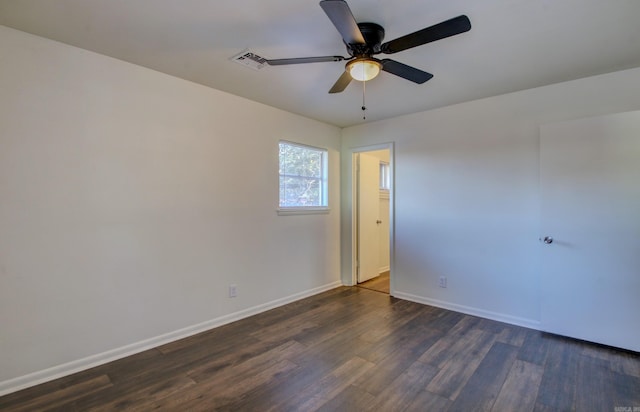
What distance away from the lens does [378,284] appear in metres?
4.77

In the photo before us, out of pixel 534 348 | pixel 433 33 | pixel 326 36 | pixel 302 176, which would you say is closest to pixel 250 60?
pixel 326 36

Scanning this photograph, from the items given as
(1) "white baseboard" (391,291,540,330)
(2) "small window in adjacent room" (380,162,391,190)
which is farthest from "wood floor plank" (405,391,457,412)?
(2) "small window in adjacent room" (380,162,391,190)

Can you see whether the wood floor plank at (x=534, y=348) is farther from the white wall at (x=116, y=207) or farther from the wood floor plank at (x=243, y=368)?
the white wall at (x=116, y=207)

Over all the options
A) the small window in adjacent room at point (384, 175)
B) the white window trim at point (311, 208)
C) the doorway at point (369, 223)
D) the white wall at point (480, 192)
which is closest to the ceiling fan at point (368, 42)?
the white wall at point (480, 192)

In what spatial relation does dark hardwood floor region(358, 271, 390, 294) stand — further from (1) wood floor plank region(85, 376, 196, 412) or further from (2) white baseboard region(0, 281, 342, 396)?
(1) wood floor plank region(85, 376, 196, 412)

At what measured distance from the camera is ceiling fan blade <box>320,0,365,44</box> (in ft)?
4.68

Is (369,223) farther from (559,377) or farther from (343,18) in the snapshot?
(343,18)

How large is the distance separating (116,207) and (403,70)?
249 centimetres

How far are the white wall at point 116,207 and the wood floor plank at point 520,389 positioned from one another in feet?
8.07

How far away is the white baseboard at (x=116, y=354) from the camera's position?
2104mm

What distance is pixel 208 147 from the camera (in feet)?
10.2

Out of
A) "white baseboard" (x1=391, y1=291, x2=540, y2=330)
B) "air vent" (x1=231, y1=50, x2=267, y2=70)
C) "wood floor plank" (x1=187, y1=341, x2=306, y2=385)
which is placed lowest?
"wood floor plank" (x1=187, y1=341, x2=306, y2=385)

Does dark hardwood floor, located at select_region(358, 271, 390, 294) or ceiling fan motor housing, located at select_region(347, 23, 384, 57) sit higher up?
ceiling fan motor housing, located at select_region(347, 23, 384, 57)

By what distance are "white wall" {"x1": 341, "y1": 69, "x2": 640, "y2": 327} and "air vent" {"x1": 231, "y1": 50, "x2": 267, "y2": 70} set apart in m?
2.16
